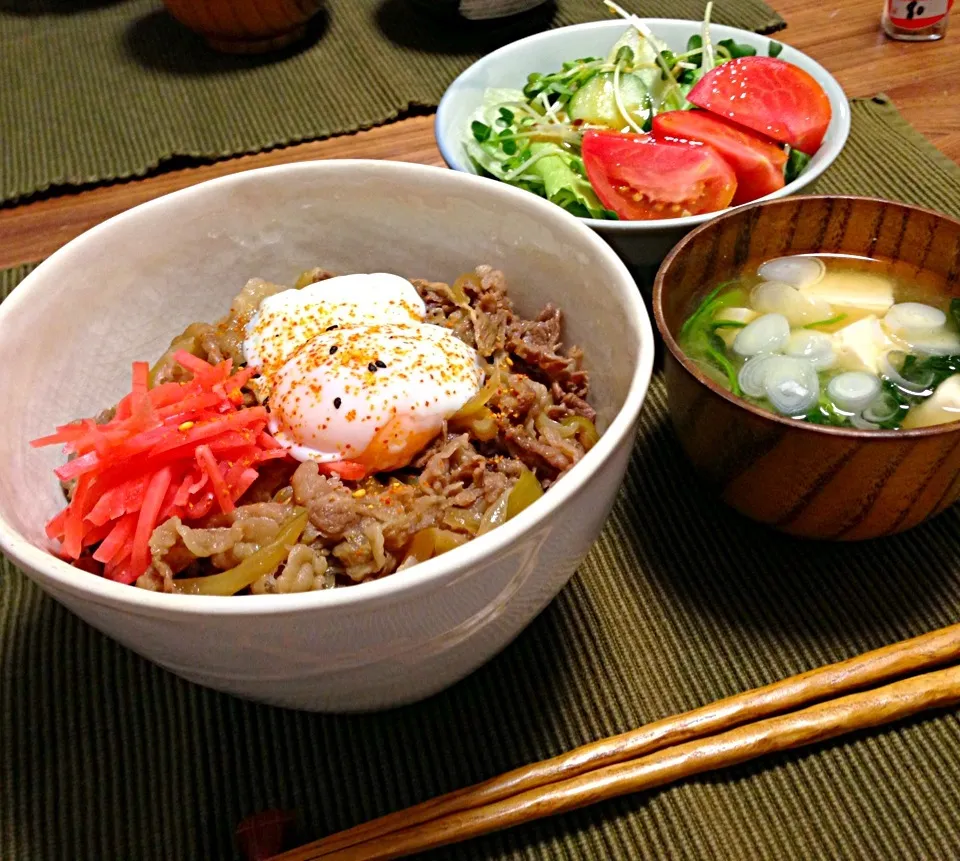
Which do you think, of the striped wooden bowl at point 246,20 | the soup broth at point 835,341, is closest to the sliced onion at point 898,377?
the soup broth at point 835,341

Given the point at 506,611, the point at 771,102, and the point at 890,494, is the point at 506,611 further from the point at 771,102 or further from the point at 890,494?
the point at 771,102

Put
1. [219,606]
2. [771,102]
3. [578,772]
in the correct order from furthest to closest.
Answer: [771,102] < [578,772] < [219,606]

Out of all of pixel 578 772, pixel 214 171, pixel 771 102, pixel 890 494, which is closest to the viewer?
pixel 578 772

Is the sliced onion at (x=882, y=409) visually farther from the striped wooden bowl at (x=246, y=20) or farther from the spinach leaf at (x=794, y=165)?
the striped wooden bowl at (x=246, y=20)

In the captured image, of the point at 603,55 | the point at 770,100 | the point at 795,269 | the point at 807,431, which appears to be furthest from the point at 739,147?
the point at 807,431

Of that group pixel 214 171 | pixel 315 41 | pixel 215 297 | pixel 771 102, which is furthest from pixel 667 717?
pixel 315 41

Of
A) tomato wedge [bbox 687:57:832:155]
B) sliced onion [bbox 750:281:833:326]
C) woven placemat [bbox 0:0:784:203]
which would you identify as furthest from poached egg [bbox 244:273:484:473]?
woven placemat [bbox 0:0:784:203]

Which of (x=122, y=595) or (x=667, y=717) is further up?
(x=122, y=595)

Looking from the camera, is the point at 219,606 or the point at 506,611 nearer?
the point at 219,606

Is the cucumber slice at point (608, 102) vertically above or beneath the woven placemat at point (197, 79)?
above
